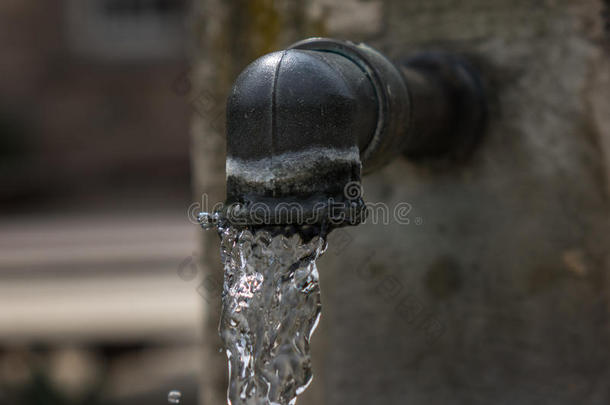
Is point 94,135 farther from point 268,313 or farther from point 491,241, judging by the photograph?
point 268,313

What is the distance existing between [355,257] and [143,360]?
2.43 meters

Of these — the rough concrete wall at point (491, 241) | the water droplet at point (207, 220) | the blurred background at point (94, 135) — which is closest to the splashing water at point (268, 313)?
the water droplet at point (207, 220)

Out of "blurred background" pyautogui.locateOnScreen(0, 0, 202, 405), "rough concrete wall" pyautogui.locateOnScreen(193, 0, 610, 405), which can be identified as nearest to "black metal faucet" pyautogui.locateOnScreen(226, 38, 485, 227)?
"rough concrete wall" pyautogui.locateOnScreen(193, 0, 610, 405)

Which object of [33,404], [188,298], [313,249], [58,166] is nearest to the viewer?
[313,249]

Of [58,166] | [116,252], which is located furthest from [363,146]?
[58,166]

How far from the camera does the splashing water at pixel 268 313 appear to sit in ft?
3.01

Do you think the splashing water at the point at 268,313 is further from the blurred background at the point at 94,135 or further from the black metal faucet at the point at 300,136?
the blurred background at the point at 94,135

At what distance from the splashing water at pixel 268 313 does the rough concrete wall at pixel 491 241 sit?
320mm

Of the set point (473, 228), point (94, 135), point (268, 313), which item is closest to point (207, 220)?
point (268, 313)

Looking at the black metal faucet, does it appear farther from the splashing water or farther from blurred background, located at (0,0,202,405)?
blurred background, located at (0,0,202,405)

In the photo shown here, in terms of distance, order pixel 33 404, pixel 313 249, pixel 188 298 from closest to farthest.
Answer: pixel 313 249 → pixel 33 404 → pixel 188 298

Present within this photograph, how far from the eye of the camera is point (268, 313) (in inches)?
38.3

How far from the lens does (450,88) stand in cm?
114

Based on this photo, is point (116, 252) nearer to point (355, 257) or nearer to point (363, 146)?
point (355, 257)
